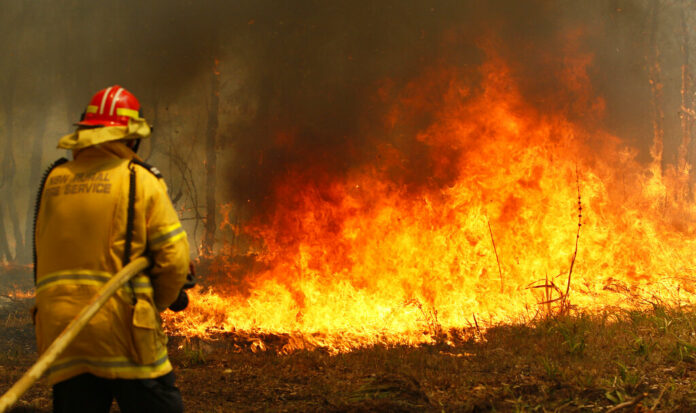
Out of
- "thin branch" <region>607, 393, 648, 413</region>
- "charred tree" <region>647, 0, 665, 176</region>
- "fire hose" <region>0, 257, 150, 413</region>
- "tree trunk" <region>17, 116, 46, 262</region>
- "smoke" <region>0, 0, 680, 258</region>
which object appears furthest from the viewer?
"tree trunk" <region>17, 116, 46, 262</region>

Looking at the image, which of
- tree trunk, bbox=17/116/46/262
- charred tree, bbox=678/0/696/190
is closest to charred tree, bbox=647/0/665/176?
charred tree, bbox=678/0/696/190

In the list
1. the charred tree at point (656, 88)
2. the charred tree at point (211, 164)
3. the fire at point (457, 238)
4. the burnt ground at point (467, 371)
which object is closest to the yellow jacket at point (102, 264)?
the burnt ground at point (467, 371)

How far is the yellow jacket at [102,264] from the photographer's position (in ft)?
7.50

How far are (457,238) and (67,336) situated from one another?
5606 millimetres

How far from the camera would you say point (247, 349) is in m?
5.66

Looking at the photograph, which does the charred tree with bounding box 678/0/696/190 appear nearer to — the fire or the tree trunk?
the fire

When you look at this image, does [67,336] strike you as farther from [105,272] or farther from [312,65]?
[312,65]

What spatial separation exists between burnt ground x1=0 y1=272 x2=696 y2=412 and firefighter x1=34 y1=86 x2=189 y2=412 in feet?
6.04

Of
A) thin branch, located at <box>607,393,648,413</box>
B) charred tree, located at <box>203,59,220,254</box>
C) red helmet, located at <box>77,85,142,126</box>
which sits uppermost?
charred tree, located at <box>203,59,220,254</box>

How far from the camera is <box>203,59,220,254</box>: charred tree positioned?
9.98 m

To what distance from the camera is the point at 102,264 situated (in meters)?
2.30

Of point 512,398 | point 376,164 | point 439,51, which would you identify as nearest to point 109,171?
point 512,398

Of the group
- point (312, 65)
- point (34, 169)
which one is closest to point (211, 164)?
point (312, 65)

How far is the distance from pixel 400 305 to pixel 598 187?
12.0 feet
